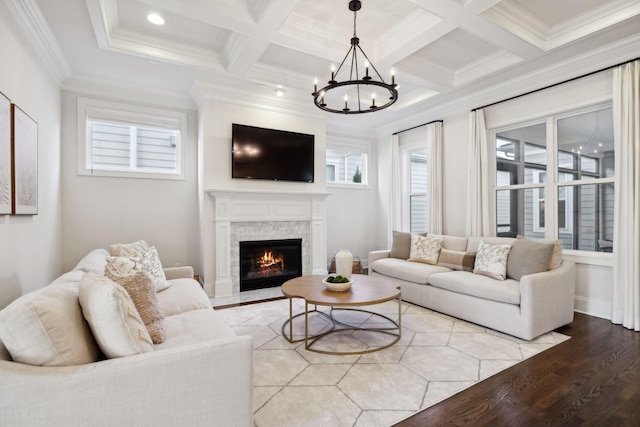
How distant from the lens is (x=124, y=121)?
4262mm

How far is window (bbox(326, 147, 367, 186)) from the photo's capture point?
6164mm

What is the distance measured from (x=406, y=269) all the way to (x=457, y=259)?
63 cm

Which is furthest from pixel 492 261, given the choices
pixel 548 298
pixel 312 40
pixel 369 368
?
pixel 312 40

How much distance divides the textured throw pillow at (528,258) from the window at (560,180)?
843mm

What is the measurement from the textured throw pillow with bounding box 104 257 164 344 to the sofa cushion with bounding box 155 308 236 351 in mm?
91

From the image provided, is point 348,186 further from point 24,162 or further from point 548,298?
point 24,162

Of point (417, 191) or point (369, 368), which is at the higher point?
point (417, 191)

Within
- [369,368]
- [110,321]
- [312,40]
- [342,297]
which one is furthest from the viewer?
[312,40]

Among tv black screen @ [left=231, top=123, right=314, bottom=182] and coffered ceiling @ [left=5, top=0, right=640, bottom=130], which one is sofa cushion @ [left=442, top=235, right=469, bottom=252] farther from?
tv black screen @ [left=231, top=123, right=314, bottom=182]

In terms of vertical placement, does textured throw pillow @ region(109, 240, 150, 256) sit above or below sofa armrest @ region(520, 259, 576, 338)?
above

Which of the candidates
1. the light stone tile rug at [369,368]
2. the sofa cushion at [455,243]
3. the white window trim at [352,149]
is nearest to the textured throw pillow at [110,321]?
the light stone tile rug at [369,368]

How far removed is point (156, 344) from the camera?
1779mm

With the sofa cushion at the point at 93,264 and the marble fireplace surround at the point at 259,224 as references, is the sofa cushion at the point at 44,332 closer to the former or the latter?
the sofa cushion at the point at 93,264

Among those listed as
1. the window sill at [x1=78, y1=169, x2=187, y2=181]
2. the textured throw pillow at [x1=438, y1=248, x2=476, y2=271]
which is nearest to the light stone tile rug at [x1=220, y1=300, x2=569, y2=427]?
the textured throw pillow at [x1=438, y1=248, x2=476, y2=271]
